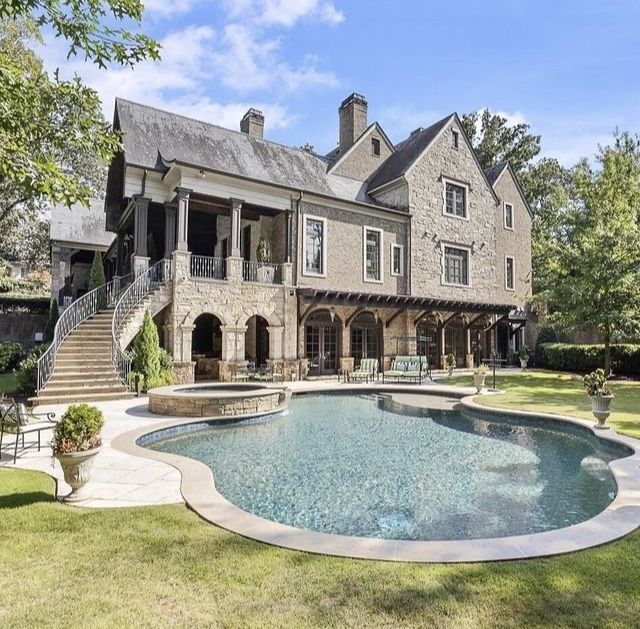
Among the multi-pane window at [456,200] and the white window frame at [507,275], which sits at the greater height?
the multi-pane window at [456,200]

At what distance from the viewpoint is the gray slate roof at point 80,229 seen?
84.3 ft

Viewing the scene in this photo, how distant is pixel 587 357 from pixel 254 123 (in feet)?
66.8

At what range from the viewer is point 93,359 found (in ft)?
44.0

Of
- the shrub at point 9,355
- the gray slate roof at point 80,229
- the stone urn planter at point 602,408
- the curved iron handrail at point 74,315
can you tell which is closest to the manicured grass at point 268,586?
the stone urn planter at point 602,408

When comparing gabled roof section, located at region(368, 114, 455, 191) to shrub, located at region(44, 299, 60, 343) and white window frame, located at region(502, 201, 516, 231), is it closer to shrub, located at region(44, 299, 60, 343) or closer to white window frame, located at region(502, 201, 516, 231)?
white window frame, located at region(502, 201, 516, 231)

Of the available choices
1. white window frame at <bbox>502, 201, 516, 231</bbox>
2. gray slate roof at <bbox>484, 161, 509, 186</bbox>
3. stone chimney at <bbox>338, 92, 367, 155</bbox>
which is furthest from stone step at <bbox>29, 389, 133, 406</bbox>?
gray slate roof at <bbox>484, 161, 509, 186</bbox>

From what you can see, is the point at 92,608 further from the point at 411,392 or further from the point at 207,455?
the point at 411,392

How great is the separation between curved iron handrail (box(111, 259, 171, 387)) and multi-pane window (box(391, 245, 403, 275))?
1043 cm

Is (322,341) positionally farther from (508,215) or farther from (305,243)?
(508,215)

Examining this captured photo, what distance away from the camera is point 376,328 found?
21.1m

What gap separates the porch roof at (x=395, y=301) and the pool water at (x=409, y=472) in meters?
8.18

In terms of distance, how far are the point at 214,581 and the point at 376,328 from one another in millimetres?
18319

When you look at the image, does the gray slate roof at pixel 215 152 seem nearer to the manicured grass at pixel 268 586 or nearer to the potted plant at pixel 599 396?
the potted plant at pixel 599 396

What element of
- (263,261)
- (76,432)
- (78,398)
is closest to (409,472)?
(76,432)
